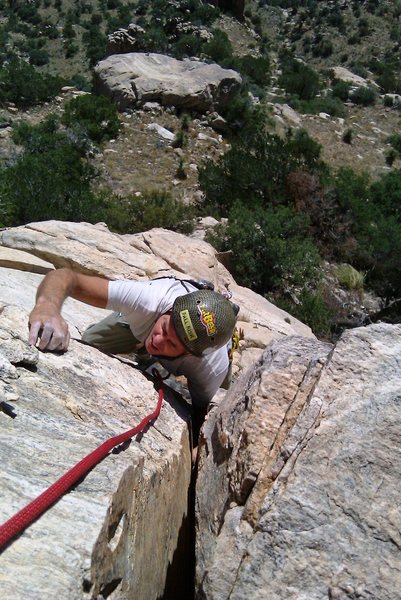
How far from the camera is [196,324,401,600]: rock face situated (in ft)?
5.38

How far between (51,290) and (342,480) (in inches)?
69.6

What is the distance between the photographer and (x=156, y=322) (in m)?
3.05

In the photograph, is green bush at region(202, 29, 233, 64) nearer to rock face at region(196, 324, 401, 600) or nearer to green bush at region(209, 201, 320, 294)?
green bush at region(209, 201, 320, 294)

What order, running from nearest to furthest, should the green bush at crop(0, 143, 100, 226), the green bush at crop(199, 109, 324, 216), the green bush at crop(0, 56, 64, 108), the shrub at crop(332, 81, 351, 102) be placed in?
the green bush at crop(0, 143, 100, 226), the green bush at crop(199, 109, 324, 216), the green bush at crop(0, 56, 64, 108), the shrub at crop(332, 81, 351, 102)

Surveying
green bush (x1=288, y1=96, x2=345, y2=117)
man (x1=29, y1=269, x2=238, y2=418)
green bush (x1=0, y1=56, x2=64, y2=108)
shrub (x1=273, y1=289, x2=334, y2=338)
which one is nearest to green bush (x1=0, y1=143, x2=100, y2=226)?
shrub (x1=273, y1=289, x2=334, y2=338)

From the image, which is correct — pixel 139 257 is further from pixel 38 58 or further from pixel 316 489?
pixel 38 58

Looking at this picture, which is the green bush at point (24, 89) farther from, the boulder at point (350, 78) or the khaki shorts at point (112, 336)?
the boulder at point (350, 78)

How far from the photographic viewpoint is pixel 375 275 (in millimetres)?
14164

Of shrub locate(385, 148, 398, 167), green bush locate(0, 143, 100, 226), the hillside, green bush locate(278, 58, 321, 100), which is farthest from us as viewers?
green bush locate(278, 58, 321, 100)

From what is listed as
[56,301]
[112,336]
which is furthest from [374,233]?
[56,301]

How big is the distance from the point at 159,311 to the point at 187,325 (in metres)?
0.39

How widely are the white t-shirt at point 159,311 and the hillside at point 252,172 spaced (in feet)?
23.7

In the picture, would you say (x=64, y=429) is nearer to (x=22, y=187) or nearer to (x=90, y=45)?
(x=22, y=187)

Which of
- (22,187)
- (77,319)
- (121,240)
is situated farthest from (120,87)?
(77,319)
